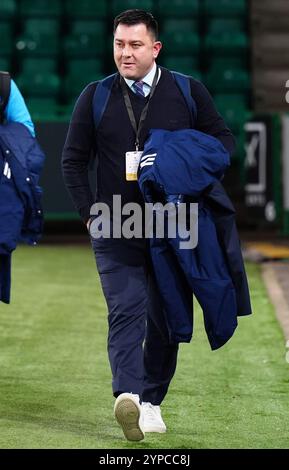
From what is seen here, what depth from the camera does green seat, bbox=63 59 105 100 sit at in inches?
643

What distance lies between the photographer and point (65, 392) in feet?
22.0

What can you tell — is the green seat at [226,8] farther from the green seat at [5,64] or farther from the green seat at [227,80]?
the green seat at [5,64]

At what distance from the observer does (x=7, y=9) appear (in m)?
17.0

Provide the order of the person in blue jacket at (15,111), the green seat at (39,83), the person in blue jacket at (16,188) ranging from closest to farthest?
1. the person in blue jacket at (16,188)
2. the person in blue jacket at (15,111)
3. the green seat at (39,83)

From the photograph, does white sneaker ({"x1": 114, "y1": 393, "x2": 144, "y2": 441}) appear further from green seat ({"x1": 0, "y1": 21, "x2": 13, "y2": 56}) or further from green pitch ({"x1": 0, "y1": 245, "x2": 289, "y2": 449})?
green seat ({"x1": 0, "y1": 21, "x2": 13, "y2": 56})

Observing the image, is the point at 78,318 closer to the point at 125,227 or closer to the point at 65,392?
the point at 65,392

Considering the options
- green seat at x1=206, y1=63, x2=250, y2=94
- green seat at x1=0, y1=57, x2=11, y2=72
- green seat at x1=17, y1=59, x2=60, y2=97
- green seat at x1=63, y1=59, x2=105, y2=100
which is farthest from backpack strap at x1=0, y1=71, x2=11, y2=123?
green seat at x1=206, y1=63, x2=250, y2=94

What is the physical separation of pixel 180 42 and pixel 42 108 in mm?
2256

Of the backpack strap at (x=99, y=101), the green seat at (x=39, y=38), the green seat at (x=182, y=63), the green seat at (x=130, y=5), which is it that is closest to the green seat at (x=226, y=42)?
the green seat at (x=182, y=63)

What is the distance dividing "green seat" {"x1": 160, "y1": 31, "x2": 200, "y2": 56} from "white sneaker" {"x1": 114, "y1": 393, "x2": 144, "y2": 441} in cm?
1176

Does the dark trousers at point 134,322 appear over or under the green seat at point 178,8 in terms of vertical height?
over

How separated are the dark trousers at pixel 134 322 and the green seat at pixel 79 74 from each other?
10581mm

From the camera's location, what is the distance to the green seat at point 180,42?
54.9ft

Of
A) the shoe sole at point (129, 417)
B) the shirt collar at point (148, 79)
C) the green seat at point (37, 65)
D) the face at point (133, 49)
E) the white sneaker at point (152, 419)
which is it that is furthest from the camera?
the green seat at point (37, 65)
